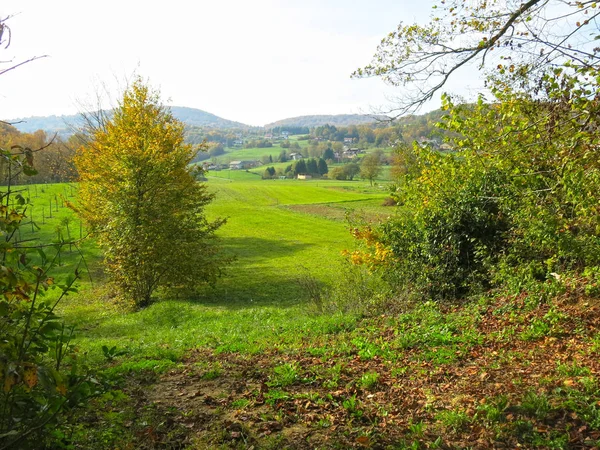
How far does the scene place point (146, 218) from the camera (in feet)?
63.2

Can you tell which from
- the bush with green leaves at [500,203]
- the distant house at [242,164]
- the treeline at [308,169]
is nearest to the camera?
the bush with green leaves at [500,203]

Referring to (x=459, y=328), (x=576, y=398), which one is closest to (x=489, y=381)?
(x=576, y=398)

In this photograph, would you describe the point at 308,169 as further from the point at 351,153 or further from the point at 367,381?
the point at 367,381

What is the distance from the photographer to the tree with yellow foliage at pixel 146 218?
759 inches

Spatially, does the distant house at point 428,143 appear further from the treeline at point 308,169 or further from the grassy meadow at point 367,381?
the treeline at point 308,169

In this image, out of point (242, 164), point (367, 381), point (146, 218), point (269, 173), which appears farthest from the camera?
point (242, 164)

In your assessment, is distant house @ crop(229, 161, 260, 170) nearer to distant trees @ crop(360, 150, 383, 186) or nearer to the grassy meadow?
distant trees @ crop(360, 150, 383, 186)

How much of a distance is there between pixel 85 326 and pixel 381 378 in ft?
44.4

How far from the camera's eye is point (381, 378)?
658cm

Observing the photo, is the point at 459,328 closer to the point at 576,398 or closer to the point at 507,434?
the point at 576,398

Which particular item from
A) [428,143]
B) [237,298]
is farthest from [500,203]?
[237,298]

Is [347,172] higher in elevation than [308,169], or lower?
lower

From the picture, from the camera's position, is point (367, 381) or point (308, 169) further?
point (308, 169)

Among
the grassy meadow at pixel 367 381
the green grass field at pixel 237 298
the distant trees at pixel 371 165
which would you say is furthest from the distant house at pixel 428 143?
the distant trees at pixel 371 165
